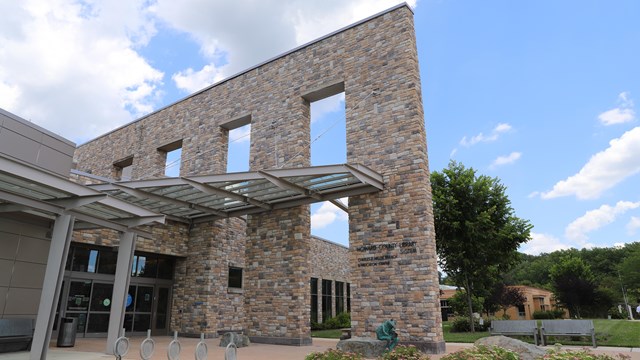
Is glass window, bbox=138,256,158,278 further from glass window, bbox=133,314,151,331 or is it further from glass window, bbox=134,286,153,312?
glass window, bbox=133,314,151,331

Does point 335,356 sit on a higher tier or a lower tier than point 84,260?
lower

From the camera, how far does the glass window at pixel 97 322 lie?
14438 mm

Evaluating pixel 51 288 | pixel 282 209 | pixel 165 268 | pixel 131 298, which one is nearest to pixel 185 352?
pixel 51 288

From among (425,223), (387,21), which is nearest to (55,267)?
(425,223)

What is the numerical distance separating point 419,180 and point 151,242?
10.4 m

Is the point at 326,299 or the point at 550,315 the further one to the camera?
the point at 550,315

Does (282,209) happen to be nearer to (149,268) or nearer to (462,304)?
(149,268)

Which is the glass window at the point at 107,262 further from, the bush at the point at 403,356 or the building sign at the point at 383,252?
the bush at the point at 403,356

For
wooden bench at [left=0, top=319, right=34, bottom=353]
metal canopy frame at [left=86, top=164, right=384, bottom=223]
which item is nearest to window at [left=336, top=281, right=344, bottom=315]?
metal canopy frame at [left=86, top=164, right=384, bottom=223]

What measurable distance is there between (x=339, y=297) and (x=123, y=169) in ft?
51.2

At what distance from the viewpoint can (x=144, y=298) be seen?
1617 centimetres

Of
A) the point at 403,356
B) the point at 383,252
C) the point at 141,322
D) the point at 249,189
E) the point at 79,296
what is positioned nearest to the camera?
the point at 403,356

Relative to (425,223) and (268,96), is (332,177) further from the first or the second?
(268,96)

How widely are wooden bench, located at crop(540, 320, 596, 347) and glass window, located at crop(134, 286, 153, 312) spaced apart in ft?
46.1
